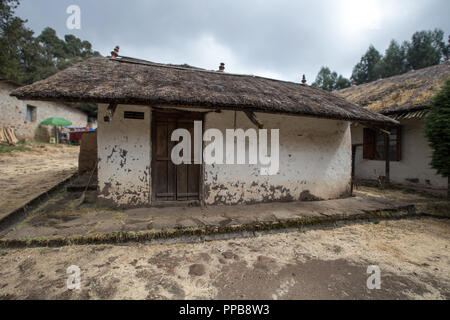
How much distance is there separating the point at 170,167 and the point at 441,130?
20.4 ft

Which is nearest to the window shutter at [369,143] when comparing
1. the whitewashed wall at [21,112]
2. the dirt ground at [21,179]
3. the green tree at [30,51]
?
the dirt ground at [21,179]

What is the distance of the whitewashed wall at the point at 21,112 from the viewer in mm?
10781

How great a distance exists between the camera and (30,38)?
2144cm

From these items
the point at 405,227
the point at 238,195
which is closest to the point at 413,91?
the point at 405,227

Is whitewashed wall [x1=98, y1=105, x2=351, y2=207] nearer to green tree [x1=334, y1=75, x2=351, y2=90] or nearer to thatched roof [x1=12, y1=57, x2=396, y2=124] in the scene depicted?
thatched roof [x1=12, y1=57, x2=396, y2=124]

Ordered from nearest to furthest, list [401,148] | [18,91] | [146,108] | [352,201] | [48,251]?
[48,251]
[18,91]
[146,108]
[352,201]
[401,148]

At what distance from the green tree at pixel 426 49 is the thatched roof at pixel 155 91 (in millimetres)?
30028

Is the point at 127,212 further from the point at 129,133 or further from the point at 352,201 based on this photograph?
the point at 352,201

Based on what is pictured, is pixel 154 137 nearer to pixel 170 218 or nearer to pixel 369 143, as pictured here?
pixel 170 218

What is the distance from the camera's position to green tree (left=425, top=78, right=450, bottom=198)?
445cm

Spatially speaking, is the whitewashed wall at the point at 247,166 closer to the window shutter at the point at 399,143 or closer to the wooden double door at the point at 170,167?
the wooden double door at the point at 170,167

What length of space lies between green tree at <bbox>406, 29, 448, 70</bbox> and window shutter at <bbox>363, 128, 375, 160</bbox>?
1027 inches

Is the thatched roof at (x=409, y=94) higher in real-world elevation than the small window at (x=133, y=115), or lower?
higher

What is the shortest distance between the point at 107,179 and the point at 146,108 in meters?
1.56
